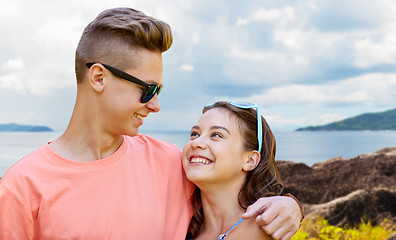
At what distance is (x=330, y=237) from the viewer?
6133 millimetres

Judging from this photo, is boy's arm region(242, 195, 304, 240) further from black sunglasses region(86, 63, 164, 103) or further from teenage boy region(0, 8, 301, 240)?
black sunglasses region(86, 63, 164, 103)

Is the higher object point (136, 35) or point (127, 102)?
point (136, 35)

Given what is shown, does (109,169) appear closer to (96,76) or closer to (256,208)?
(96,76)

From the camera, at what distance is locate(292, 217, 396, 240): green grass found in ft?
20.1

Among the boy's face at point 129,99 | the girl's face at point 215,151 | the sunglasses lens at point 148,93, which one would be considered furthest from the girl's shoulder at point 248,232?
the sunglasses lens at point 148,93

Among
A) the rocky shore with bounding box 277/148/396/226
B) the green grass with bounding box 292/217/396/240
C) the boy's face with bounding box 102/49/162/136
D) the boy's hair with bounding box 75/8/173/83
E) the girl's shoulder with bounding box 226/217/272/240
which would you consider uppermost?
the boy's hair with bounding box 75/8/173/83

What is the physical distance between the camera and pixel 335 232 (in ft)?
20.1

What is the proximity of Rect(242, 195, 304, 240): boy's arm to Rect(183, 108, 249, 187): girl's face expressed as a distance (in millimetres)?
408

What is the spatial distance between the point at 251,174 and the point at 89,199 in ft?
3.96

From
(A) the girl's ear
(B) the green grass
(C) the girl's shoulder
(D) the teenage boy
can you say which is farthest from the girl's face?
(B) the green grass

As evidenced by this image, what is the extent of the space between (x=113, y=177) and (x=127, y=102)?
48cm

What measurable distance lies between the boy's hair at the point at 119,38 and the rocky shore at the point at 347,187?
4.60 meters

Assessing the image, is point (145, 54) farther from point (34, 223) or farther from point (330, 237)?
point (330, 237)

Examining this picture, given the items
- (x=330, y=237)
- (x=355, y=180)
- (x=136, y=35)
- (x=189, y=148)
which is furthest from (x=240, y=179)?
(x=355, y=180)
